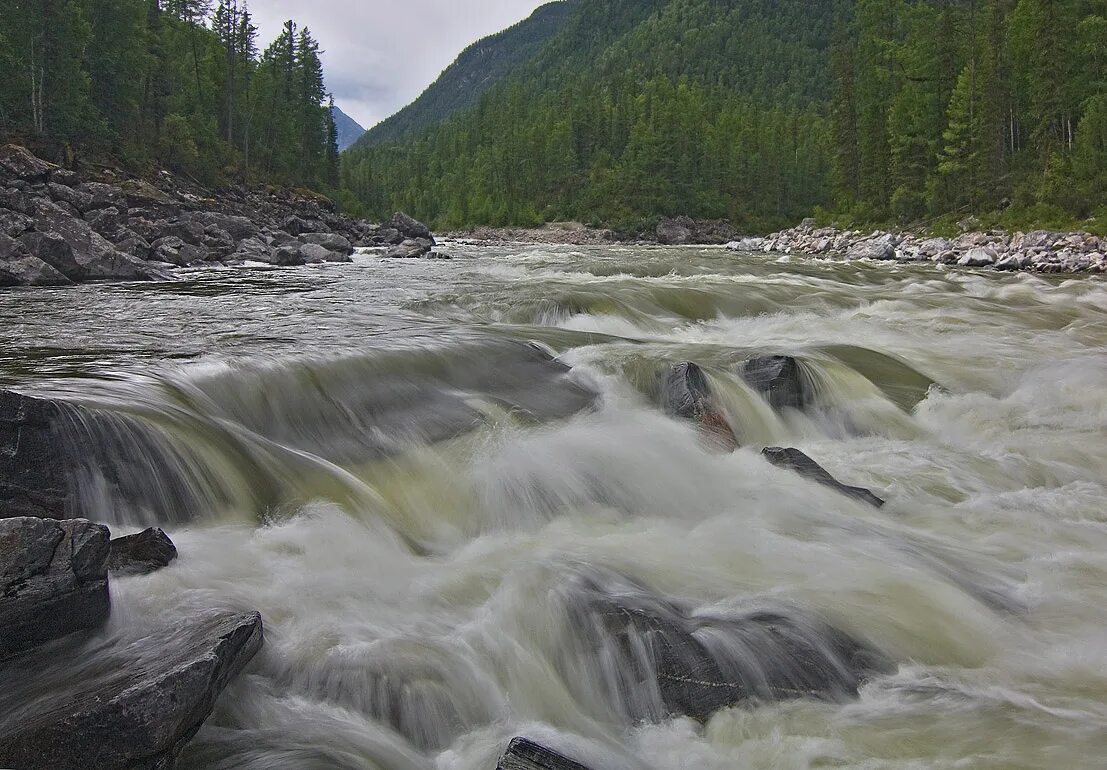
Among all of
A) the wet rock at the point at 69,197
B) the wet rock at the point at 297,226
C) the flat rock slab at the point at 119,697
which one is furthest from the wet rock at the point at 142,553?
the wet rock at the point at 297,226

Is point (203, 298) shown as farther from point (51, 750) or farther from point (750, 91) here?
point (750, 91)

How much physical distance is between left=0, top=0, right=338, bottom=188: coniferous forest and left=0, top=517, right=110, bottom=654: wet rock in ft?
132

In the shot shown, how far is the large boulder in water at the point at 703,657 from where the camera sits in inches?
159

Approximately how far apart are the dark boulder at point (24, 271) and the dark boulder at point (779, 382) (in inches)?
623

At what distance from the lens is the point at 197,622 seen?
3.83 metres

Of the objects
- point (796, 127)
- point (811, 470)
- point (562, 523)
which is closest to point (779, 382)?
point (811, 470)

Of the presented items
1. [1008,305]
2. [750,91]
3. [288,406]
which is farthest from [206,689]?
[750,91]

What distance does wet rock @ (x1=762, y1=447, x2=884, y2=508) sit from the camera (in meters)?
6.77

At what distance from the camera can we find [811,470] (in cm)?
716

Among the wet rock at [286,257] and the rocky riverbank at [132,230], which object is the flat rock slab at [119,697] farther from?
the wet rock at [286,257]

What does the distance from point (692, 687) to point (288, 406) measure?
538cm

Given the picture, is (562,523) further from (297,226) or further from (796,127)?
(796,127)

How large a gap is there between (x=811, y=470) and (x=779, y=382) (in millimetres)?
2307

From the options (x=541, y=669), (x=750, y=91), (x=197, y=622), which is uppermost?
(x=750, y=91)
